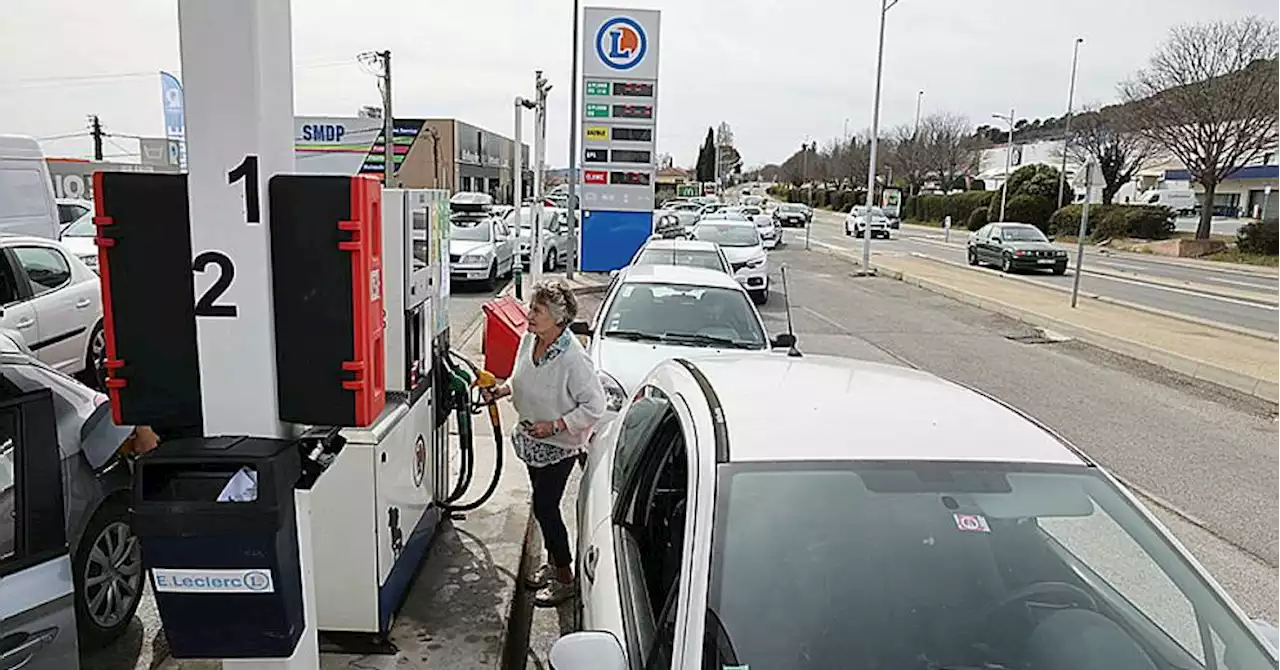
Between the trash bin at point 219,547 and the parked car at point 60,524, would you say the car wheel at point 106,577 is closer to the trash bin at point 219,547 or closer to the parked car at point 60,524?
the parked car at point 60,524

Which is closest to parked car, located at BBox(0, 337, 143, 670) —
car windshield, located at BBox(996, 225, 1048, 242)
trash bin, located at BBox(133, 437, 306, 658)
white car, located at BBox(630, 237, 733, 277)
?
trash bin, located at BBox(133, 437, 306, 658)

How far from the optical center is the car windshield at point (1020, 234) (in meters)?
28.7

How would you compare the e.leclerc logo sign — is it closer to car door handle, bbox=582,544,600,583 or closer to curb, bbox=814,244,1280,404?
curb, bbox=814,244,1280,404

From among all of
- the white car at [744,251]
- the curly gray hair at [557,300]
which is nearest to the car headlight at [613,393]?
A: the curly gray hair at [557,300]

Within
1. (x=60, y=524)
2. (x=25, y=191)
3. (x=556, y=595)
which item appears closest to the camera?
(x=60, y=524)

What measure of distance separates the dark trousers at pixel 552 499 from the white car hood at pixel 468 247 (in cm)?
1454

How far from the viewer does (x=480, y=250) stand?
1909 cm

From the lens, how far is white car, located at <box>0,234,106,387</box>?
8.07 metres

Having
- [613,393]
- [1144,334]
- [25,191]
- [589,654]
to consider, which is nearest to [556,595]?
[613,393]

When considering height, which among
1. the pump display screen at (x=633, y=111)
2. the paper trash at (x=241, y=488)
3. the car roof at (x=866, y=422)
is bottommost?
the paper trash at (x=241, y=488)

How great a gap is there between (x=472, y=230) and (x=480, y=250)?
80.0 inches

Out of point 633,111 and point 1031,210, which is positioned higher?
point 633,111

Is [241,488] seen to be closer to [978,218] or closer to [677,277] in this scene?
[677,277]

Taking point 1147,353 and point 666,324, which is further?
point 1147,353
